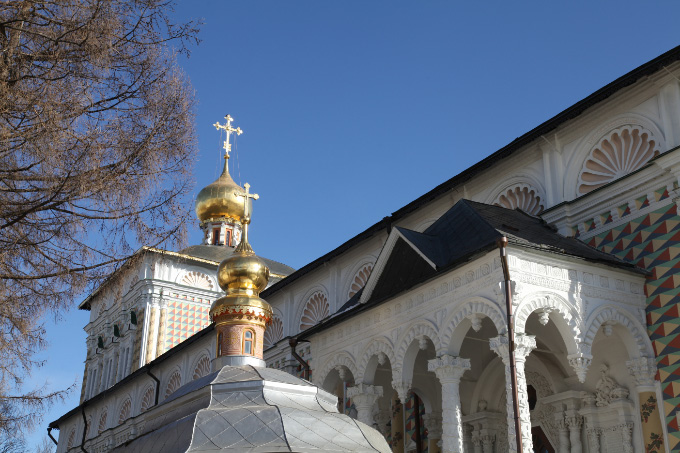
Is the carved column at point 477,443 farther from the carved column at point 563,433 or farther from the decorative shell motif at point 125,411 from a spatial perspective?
the decorative shell motif at point 125,411

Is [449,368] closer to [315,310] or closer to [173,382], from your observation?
[315,310]

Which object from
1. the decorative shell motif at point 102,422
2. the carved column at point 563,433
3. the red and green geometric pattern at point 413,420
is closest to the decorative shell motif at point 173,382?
the decorative shell motif at point 102,422

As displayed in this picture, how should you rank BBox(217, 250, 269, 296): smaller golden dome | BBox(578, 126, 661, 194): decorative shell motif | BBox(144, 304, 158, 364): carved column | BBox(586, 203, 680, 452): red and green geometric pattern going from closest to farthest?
BBox(586, 203, 680, 452): red and green geometric pattern → BBox(578, 126, 661, 194): decorative shell motif → BBox(217, 250, 269, 296): smaller golden dome → BBox(144, 304, 158, 364): carved column

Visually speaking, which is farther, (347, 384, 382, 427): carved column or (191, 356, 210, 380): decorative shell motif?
(191, 356, 210, 380): decorative shell motif

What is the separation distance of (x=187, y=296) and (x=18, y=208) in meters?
20.4

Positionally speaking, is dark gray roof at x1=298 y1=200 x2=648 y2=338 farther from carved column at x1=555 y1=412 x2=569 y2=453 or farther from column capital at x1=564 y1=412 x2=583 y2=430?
carved column at x1=555 y1=412 x2=569 y2=453

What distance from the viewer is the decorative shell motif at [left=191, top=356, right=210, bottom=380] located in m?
20.8

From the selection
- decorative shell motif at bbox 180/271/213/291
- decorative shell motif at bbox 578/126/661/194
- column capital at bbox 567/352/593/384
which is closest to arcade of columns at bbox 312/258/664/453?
column capital at bbox 567/352/593/384

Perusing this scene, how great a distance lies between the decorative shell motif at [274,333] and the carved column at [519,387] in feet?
33.7

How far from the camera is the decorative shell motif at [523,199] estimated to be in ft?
42.7

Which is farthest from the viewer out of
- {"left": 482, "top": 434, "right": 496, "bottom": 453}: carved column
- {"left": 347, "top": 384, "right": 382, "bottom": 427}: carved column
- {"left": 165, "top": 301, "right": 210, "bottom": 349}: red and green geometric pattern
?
{"left": 165, "top": 301, "right": 210, "bottom": 349}: red and green geometric pattern

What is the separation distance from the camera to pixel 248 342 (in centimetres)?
1187

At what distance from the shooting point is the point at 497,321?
9.58 m

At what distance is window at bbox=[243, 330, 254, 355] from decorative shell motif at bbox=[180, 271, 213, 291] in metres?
16.4
